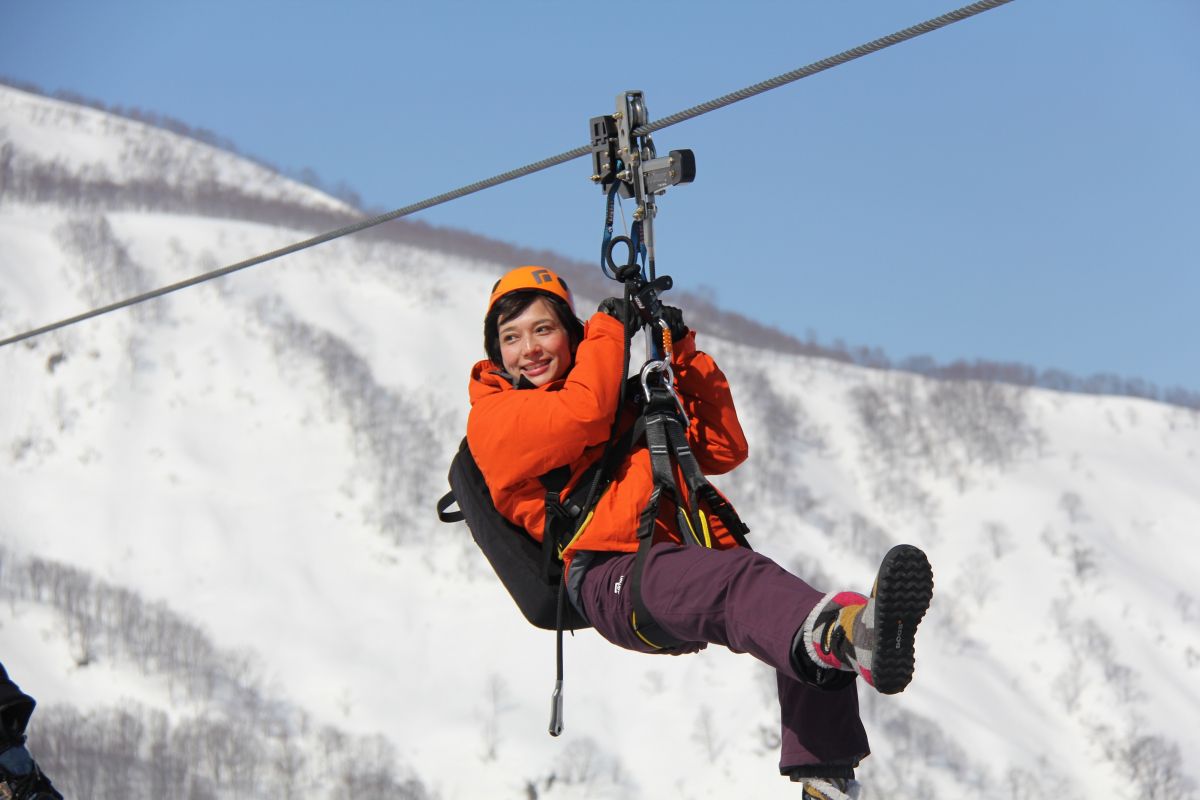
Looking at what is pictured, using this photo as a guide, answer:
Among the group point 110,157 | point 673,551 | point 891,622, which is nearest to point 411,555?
point 673,551

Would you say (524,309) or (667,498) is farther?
(524,309)

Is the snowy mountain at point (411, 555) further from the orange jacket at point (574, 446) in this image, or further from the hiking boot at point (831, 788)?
the hiking boot at point (831, 788)

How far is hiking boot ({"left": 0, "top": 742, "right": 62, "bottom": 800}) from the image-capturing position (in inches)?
184

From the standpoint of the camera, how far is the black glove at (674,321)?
4203 mm

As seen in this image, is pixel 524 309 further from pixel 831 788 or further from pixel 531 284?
pixel 831 788

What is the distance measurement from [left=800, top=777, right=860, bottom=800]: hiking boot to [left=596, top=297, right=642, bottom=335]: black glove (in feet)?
4.85

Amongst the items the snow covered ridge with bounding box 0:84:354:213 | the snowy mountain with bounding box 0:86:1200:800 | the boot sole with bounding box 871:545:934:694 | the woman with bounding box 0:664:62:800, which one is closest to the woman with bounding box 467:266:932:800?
the boot sole with bounding box 871:545:934:694

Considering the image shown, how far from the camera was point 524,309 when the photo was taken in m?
4.50

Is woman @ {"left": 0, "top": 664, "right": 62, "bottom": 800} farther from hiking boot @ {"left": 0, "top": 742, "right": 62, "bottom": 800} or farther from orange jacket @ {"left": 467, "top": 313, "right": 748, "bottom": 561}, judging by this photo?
orange jacket @ {"left": 467, "top": 313, "right": 748, "bottom": 561}

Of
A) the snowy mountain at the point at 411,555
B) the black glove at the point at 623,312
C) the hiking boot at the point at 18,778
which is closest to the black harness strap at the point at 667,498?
the black glove at the point at 623,312

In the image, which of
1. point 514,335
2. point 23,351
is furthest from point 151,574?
point 514,335

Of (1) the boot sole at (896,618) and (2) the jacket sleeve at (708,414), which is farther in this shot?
(2) the jacket sleeve at (708,414)

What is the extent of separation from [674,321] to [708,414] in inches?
16.0

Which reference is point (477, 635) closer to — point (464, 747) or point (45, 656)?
point (464, 747)
